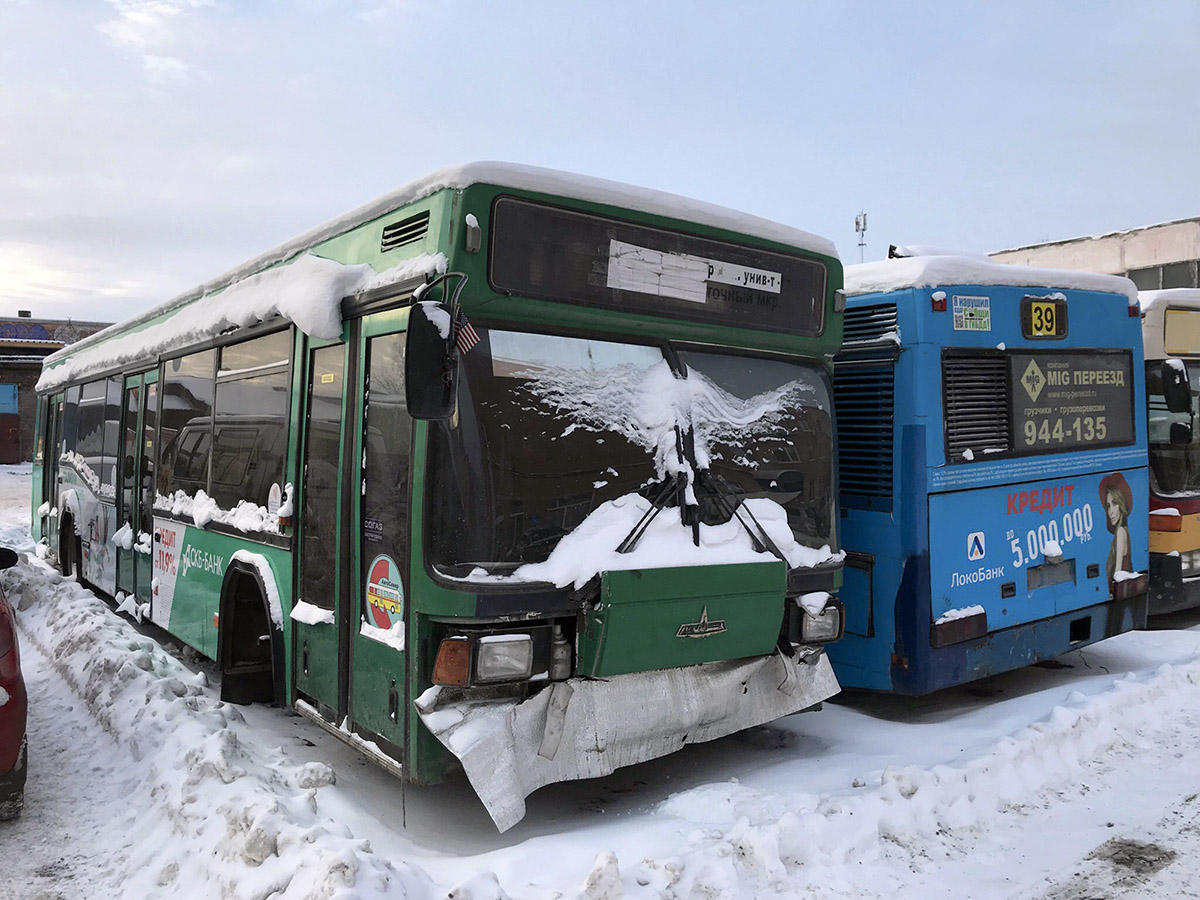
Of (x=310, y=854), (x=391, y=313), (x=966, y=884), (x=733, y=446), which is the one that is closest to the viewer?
(x=310, y=854)

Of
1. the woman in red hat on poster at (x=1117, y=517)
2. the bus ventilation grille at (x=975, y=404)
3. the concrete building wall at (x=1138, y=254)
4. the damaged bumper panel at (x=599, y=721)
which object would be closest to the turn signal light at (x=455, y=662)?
the damaged bumper panel at (x=599, y=721)

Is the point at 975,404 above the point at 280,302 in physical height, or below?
below

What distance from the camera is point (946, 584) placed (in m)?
5.58

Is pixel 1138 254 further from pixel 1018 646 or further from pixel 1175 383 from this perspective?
pixel 1018 646

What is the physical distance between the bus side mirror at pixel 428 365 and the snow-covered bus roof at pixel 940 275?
3.23 metres

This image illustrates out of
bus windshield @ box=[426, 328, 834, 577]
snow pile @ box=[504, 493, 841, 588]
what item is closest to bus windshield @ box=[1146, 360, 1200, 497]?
bus windshield @ box=[426, 328, 834, 577]

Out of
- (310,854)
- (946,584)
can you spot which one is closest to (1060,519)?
(946,584)

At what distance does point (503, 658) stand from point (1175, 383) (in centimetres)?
637

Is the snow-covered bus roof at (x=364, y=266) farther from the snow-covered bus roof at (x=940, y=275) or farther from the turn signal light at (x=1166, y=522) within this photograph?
the turn signal light at (x=1166, y=522)

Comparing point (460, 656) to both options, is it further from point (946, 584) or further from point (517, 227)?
point (946, 584)

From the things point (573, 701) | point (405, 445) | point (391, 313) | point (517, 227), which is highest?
point (517, 227)

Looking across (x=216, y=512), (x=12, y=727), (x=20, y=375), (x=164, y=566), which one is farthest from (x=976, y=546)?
(x=20, y=375)

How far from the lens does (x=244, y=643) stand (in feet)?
18.9

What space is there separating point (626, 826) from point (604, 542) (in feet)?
4.04
